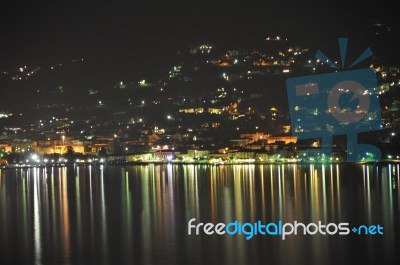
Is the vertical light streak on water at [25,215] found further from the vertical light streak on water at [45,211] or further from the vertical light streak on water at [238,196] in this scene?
the vertical light streak on water at [238,196]

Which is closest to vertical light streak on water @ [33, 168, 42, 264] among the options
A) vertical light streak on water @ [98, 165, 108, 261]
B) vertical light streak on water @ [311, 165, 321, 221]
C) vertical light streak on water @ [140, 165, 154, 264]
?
vertical light streak on water @ [98, 165, 108, 261]

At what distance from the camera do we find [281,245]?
9.13m

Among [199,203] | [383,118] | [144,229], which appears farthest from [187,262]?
[383,118]

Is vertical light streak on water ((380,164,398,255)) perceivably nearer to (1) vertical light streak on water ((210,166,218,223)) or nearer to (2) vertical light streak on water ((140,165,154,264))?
(1) vertical light streak on water ((210,166,218,223))

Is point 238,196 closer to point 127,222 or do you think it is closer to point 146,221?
point 146,221

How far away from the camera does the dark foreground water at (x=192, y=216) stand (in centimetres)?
891

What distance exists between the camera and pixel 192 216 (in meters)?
12.1

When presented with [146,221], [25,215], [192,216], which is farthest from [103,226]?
[25,215]

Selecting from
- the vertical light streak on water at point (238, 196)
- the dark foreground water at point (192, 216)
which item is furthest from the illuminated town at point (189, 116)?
the dark foreground water at point (192, 216)

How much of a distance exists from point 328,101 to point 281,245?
70.7ft

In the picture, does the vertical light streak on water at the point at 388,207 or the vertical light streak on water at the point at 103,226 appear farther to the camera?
the vertical light streak on water at the point at 388,207

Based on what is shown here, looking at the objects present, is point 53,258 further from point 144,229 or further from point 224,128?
point 224,128

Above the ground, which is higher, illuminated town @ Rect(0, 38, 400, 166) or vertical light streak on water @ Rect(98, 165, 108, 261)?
illuminated town @ Rect(0, 38, 400, 166)

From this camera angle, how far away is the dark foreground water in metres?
8.91
